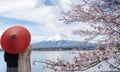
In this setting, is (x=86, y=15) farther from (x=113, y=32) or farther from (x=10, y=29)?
(x=10, y=29)

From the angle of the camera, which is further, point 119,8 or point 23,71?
point 119,8

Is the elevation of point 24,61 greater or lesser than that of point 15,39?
lesser

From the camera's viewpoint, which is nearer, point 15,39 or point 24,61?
point 15,39

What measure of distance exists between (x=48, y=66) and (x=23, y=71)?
1.63 meters

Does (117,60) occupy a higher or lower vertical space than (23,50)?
lower

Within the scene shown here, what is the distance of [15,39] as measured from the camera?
5801 mm

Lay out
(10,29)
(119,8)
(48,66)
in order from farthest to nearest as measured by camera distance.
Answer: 1. (48,66)
2. (119,8)
3. (10,29)

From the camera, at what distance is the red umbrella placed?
5.80 meters

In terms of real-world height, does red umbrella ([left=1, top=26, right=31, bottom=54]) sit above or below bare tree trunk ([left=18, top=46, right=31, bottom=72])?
above

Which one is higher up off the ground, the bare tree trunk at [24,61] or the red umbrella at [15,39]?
the red umbrella at [15,39]

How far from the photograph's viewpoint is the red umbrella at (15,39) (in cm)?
580

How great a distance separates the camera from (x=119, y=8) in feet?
22.4

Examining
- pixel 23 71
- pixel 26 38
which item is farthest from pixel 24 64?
pixel 26 38

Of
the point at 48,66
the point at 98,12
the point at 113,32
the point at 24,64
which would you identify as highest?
the point at 98,12
